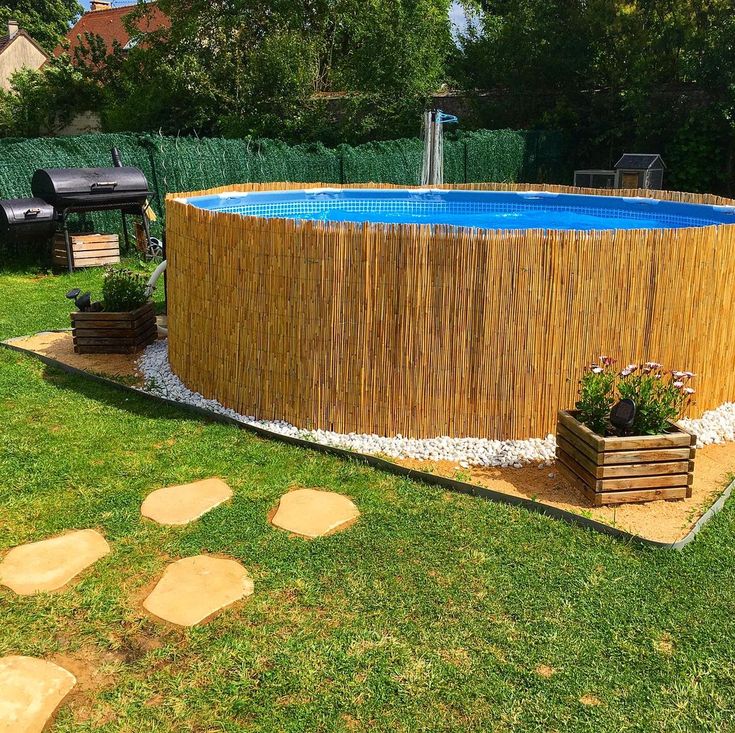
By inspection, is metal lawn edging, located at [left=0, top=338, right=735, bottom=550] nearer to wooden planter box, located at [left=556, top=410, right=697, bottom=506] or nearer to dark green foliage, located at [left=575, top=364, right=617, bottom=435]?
wooden planter box, located at [left=556, top=410, right=697, bottom=506]

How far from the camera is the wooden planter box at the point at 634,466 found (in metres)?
4.71

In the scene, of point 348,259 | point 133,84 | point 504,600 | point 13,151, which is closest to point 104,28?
point 133,84

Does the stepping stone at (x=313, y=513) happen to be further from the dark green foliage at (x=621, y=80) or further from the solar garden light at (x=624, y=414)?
the dark green foliage at (x=621, y=80)

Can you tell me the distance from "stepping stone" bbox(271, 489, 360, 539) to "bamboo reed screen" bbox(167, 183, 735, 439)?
105 cm

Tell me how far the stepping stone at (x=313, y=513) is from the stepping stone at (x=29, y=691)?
1588mm

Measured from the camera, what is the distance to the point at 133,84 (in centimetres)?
2562

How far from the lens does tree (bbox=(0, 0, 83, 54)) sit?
4312cm

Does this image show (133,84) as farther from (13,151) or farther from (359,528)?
(359,528)

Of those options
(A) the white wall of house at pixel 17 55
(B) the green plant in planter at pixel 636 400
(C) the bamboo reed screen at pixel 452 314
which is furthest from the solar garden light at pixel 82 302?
(A) the white wall of house at pixel 17 55

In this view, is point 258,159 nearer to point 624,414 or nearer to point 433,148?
point 433,148

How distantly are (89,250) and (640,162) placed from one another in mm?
13686

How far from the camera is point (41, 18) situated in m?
46.7

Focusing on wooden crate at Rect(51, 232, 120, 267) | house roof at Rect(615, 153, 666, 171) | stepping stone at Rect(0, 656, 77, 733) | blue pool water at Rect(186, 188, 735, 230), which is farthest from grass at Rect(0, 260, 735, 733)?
house roof at Rect(615, 153, 666, 171)

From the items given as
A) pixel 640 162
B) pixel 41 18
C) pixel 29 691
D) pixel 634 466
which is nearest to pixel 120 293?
pixel 29 691
